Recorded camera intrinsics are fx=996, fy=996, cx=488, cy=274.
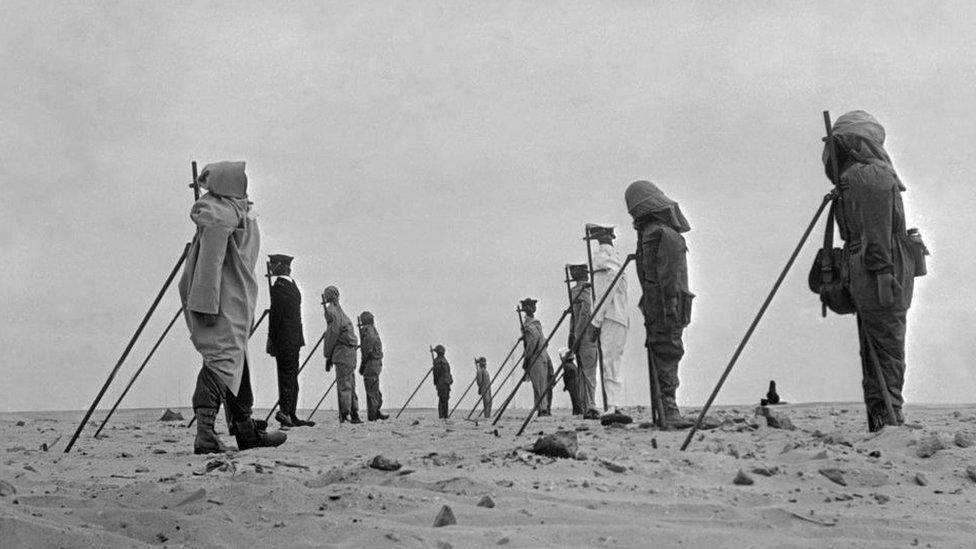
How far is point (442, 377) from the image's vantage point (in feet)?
79.7

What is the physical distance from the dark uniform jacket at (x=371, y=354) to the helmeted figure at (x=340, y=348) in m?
1.16

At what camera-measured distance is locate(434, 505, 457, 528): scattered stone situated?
3943mm

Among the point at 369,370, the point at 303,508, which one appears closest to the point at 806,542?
the point at 303,508

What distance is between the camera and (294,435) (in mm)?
10109

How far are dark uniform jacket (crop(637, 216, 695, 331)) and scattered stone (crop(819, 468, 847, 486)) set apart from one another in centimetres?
344

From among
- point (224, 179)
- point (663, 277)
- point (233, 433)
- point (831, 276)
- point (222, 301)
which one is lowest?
point (233, 433)

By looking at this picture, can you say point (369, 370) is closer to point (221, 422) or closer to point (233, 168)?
point (221, 422)

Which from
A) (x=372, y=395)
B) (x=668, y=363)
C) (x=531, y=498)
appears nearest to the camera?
(x=531, y=498)

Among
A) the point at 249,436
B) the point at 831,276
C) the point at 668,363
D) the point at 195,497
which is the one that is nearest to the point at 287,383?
the point at 249,436

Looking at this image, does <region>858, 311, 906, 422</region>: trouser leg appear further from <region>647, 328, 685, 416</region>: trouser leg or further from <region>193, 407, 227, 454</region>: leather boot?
<region>193, 407, 227, 454</region>: leather boot

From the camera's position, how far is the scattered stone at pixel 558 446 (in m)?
5.57

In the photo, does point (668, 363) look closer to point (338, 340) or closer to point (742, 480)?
point (742, 480)

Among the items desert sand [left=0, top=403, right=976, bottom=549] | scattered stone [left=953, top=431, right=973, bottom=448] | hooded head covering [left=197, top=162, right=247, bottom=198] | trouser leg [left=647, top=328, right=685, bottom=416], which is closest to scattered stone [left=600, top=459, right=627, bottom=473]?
desert sand [left=0, top=403, right=976, bottom=549]

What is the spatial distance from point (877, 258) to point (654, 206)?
7.47 feet
